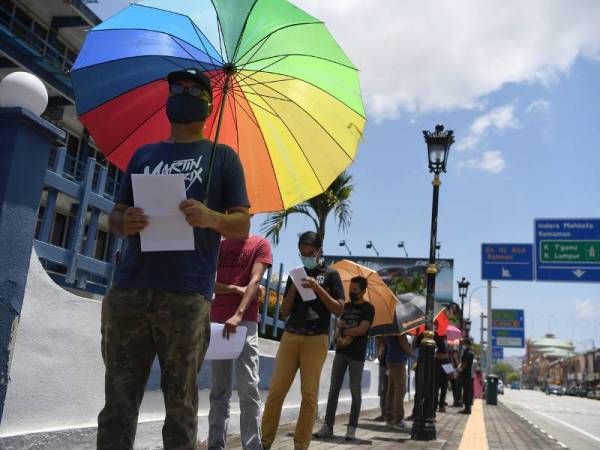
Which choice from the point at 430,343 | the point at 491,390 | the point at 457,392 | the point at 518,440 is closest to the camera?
the point at 430,343

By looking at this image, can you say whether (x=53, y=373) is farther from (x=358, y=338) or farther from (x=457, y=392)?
(x=457, y=392)

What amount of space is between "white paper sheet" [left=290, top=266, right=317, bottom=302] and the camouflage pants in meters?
2.50

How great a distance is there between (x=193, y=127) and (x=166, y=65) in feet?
2.87

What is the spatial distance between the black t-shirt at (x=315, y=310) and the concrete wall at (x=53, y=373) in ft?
5.31

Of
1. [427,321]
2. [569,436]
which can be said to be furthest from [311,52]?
[569,436]

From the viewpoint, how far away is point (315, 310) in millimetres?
4922

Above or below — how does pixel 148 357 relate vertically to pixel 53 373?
above

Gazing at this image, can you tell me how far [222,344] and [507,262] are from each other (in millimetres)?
25314

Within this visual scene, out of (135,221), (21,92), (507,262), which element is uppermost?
(507,262)

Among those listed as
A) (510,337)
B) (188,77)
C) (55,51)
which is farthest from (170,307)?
(510,337)

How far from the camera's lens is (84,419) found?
423cm

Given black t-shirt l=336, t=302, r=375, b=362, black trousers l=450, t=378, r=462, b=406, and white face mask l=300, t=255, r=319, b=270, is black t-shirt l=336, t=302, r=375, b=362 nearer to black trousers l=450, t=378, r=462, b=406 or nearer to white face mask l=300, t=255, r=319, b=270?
white face mask l=300, t=255, r=319, b=270

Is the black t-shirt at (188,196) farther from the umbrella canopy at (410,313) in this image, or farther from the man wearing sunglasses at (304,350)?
the umbrella canopy at (410,313)

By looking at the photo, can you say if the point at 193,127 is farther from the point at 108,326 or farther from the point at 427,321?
the point at 427,321
